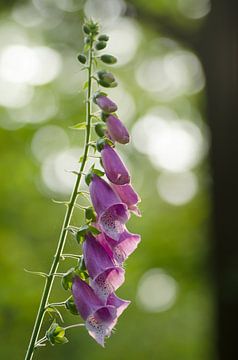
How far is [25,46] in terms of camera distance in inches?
693

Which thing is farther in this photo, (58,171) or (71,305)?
(58,171)

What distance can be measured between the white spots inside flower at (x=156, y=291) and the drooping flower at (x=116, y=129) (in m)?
13.4

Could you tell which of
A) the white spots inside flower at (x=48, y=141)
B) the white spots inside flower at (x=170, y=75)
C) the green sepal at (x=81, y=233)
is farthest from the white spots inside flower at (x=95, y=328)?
the white spots inside flower at (x=170, y=75)

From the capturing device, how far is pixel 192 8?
1291cm

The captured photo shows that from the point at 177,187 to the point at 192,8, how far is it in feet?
24.4

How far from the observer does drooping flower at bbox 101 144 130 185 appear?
254 cm

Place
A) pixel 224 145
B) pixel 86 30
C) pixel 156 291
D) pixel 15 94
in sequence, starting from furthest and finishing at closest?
1. pixel 156 291
2. pixel 15 94
3. pixel 224 145
4. pixel 86 30

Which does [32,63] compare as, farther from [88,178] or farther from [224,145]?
[88,178]

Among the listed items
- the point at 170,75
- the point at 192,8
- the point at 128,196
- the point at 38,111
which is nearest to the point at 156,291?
the point at 170,75

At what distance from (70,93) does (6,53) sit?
7.60 feet

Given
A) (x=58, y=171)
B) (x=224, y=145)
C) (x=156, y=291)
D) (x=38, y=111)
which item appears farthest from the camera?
(x=156, y=291)

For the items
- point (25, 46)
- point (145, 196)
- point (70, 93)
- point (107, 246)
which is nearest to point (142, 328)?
point (145, 196)

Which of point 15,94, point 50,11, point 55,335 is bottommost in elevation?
point 55,335

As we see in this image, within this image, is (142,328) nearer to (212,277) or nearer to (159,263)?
(159,263)
